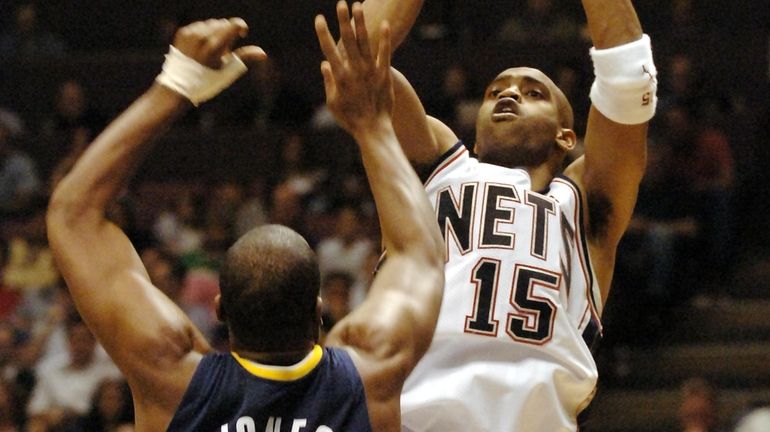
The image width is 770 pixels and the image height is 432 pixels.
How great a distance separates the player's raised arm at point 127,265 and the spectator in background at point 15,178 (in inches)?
335

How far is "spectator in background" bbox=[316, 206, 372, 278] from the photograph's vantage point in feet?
32.9

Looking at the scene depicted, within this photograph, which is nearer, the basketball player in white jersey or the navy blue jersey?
the navy blue jersey

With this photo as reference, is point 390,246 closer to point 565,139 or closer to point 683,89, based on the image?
point 565,139

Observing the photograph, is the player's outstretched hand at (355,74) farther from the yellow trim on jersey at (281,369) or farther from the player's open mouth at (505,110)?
the player's open mouth at (505,110)

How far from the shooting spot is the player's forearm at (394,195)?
3.14m

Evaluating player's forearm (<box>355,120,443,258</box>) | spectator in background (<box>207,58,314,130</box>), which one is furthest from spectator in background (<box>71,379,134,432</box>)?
player's forearm (<box>355,120,443,258</box>)

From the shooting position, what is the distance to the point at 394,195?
124 inches

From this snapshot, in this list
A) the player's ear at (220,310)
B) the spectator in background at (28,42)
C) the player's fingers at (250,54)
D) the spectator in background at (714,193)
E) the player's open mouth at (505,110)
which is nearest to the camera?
the player's ear at (220,310)

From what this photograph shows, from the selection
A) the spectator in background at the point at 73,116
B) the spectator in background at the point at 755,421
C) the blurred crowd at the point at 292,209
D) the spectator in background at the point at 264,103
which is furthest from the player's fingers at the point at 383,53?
the spectator in background at the point at 73,116

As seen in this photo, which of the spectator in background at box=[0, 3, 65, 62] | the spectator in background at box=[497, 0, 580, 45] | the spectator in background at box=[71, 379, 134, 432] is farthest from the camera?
the spectator in background at box=[0, 3, 65, 62]

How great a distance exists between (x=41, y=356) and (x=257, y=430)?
6885mm

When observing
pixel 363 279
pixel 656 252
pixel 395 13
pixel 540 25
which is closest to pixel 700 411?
pixel 656 252

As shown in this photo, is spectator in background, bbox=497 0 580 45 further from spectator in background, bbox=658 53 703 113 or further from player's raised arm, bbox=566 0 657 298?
player's raised arm, bbox=566 0 657 298

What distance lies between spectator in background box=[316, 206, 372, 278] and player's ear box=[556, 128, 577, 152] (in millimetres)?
5275
